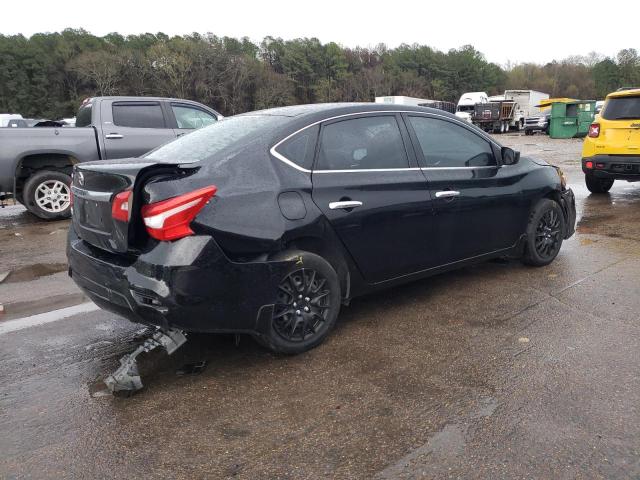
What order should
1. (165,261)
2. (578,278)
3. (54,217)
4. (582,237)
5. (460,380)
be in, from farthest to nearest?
1. (54,217)
2. (582,237)
3. (578,278)
4. (460,380)
5. (165,261)

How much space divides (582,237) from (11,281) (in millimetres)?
6589

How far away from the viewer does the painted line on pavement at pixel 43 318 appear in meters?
4.17

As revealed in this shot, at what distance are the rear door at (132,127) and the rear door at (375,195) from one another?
5.87 meters

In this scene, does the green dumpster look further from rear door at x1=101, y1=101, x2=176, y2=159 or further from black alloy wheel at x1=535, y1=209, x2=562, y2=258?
black alloy wheel at x1=535, y1=209, x2=562, y2=258

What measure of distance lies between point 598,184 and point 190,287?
366 inches

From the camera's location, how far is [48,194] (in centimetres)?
848

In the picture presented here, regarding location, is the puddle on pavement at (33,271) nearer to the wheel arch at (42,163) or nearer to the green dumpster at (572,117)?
the wheel arch at (42,163)

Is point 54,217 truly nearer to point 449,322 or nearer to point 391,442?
point 449,322

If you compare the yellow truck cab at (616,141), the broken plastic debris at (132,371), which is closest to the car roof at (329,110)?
the broken plastic debris at (132,371)

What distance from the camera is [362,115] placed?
395 cm

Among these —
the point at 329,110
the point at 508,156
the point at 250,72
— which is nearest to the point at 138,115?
the point at 329,110

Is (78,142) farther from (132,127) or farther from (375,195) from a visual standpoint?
(375,195)

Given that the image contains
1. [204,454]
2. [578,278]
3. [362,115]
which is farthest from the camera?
[578,278]

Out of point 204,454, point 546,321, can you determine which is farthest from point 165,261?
point 546,321
